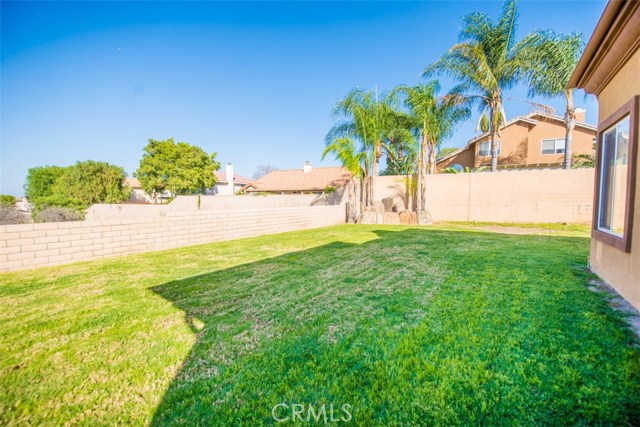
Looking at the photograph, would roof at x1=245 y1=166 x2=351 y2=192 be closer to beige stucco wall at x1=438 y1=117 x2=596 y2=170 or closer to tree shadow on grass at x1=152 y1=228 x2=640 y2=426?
beige stucco wall at x1=438 y1=117 x2=596 y2=170

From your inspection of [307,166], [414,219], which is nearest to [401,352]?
[414,219]

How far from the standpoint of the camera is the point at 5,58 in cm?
976

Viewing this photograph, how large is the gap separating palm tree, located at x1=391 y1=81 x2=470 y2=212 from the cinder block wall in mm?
7401

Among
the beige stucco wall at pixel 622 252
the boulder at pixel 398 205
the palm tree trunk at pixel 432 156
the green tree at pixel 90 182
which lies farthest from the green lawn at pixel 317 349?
the green tree at pixel 90 182

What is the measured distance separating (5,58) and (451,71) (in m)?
18.6

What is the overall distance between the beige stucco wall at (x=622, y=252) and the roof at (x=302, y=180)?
20020 mm

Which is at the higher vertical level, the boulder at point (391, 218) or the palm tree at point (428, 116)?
the palm tree at point (428, 116)

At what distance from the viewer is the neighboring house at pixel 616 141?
2737 millimetres

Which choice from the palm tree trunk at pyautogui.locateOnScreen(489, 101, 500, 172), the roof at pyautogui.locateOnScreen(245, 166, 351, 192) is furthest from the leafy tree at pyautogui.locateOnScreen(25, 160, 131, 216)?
the palm tree trunk at pyautogui.locateOnScreen(489, 101, 500, 172)

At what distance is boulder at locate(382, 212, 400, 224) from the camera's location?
12.4m

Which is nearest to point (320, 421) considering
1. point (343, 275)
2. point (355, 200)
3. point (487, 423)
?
point (487, 423)

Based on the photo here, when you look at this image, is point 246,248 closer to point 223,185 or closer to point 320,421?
point 320,421

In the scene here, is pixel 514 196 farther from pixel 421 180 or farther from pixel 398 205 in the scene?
pixel 398 205

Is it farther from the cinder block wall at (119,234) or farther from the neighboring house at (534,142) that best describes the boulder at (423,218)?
the neighboring house at (534,142)
